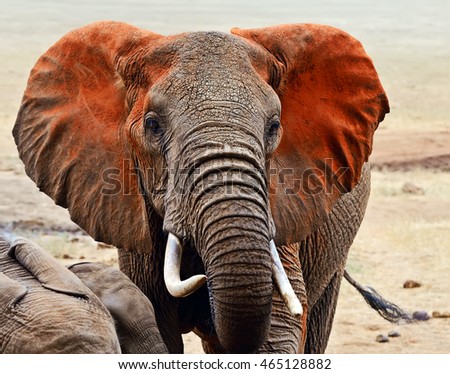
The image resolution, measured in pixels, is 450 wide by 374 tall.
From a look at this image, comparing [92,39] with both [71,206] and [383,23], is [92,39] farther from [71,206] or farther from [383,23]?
[383,23]

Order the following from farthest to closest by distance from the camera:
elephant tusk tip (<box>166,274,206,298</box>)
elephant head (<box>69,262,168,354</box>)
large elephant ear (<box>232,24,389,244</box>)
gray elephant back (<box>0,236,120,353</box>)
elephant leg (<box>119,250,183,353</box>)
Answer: elephant leg (<box>119,250,183,353</box>)
large elephant ear (<box>232,24,389,244</box>)
elephant head (<box>69,262,168,354</box>)
elephant tusk tip (<box>166,274,206,298</box>)
gray elephant back (<box>0,236,120,353</box>)

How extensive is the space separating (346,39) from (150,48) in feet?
3.49

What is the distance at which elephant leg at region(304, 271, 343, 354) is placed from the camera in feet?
25.5

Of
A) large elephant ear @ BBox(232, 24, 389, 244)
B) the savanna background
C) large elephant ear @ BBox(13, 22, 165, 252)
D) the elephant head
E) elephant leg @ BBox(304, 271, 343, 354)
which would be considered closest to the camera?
the elephant head

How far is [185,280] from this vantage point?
532 cm

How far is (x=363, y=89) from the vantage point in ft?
21.3

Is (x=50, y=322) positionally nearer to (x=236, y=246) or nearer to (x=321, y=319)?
(x=236, y=246)

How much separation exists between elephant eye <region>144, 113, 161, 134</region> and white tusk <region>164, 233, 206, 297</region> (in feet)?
1.47
